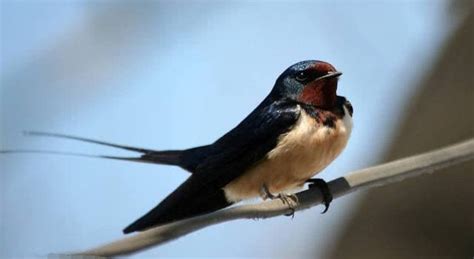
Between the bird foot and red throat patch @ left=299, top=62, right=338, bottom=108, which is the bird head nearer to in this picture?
red throat patch @ left=299, top=62, right=338, bottom=108

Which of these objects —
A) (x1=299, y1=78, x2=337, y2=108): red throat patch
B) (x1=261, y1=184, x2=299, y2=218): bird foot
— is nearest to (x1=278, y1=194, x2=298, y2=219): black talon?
(x1=261, y1=184, x2=299, y2=218): bird foot

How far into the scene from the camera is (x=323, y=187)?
42.3 inches

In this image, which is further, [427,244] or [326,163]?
[427,244]

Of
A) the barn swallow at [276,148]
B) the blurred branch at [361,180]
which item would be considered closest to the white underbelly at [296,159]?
the barn swallow at [276,148]

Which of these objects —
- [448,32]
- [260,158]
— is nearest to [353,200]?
[448,32]

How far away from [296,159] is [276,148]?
28 mm

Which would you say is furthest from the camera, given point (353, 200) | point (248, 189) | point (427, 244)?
point (353, 200)

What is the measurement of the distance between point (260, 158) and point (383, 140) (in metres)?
0.92

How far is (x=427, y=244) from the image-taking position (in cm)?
204

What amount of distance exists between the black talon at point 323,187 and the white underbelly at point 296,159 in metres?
0.02

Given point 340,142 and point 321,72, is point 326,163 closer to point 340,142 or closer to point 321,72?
point 340,142

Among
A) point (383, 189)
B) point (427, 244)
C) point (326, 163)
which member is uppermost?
point (326, 163)

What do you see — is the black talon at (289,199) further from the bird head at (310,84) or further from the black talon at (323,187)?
the bird head at (310,84)

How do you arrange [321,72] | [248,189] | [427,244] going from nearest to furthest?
[321,72], [248,189], [427,244]
